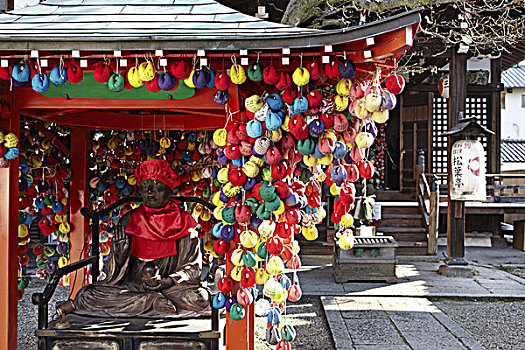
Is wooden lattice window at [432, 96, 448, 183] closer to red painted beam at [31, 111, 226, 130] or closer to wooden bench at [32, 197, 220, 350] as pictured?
red painted beam at [31, 111, 226, 130]

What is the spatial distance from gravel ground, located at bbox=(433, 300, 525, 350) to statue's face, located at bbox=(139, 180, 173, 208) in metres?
4.49

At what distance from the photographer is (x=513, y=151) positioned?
22312mm

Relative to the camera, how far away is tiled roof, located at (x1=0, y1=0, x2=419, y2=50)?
12.3 ft

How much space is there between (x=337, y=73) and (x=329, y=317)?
4.70 metres

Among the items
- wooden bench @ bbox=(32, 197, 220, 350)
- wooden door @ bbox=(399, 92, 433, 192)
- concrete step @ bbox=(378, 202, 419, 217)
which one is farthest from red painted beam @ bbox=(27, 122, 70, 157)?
wooden door @ bbox=(399, 92, 433, 192)

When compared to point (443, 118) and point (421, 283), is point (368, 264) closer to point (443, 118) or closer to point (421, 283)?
point (421, 283)

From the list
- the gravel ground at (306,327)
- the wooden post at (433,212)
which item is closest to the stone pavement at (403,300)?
the gravel ground at (306,327)

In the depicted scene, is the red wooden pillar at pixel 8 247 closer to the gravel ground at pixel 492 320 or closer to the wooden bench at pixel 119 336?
the wooden bench at pixel 119 336

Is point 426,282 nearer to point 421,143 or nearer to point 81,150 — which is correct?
point 421,143

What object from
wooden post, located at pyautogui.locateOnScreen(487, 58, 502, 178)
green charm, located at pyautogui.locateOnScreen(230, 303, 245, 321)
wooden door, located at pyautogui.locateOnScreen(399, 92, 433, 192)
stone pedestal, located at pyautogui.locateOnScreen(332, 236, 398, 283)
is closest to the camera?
green charm, located at pyautogui.locateOnScreen(230, 303, 245, 321)

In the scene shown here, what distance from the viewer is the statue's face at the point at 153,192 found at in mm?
5453

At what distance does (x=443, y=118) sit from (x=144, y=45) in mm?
13076

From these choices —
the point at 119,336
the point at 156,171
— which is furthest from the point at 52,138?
the point at 119,336

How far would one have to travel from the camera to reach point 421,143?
14984 millimetres
